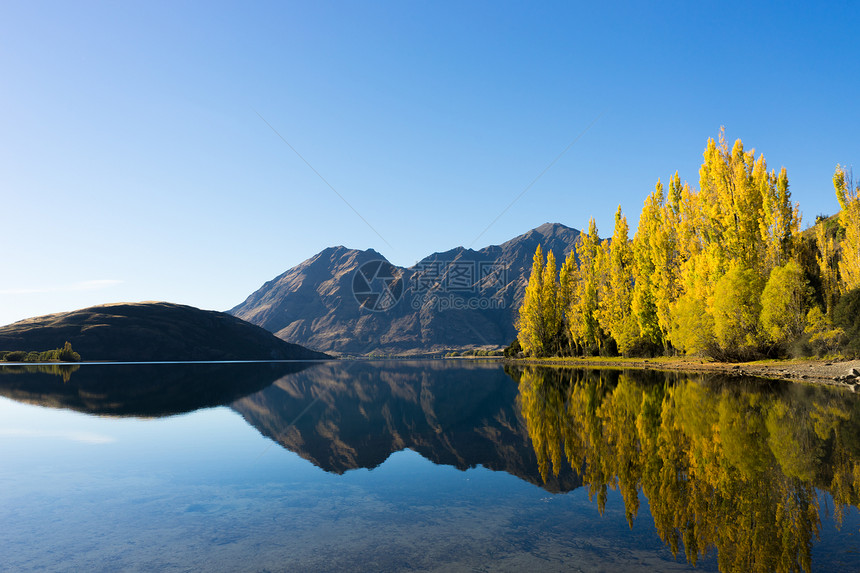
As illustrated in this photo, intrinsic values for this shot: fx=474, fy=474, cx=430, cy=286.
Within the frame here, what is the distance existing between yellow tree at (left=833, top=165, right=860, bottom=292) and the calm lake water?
96.7ft

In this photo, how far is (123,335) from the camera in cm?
16512

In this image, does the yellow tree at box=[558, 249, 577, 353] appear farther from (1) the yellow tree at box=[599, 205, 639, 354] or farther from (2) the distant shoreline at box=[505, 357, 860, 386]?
(2) the distant shoreline at box=[505, 357, 860, 386]

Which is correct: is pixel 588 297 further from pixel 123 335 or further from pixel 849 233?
pixel 123 335

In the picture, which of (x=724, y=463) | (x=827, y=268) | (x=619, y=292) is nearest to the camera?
(x=724, y=463)

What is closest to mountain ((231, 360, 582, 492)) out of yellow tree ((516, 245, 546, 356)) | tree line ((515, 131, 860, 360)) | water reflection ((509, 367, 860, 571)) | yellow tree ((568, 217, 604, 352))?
water reflection ((509, 367, 860, 571))

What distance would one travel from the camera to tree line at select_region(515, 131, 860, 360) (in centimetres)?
3994

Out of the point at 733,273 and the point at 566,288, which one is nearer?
the point at 733,273

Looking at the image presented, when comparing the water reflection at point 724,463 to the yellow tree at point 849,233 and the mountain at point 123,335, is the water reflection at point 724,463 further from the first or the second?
the mountain at point 123,335

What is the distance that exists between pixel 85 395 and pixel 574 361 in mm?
60944

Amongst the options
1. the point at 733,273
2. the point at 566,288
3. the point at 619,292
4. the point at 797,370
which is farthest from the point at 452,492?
the point at 566,288

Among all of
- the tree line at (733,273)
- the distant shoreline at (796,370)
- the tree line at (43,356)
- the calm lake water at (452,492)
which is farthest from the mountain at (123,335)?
the distant shoreline at (796,370)

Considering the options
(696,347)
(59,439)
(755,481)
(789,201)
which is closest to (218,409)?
(59,439)

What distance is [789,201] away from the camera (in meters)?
45.8

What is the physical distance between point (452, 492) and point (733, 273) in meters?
43.2
